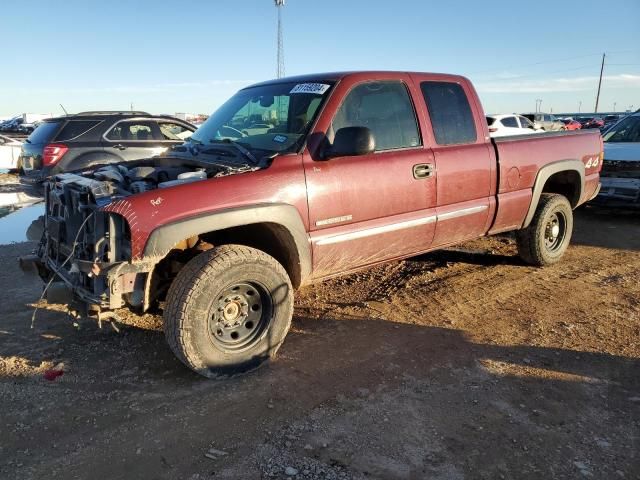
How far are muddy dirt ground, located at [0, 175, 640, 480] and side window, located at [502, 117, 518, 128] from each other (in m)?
16.6

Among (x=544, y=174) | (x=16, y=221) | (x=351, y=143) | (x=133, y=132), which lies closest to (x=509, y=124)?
(x=133, y=132)

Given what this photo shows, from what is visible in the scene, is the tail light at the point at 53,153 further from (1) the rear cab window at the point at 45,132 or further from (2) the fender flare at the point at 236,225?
(2) the fender flare at the point at 236,225

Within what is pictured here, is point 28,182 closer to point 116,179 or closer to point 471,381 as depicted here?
point 116,179

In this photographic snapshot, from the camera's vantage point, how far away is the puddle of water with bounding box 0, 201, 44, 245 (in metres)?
7.63

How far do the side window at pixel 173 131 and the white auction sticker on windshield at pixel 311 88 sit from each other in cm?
669

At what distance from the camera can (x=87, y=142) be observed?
30.3ft

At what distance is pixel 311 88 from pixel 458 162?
1.50m

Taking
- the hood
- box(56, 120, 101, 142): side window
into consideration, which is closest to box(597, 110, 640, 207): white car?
the hood

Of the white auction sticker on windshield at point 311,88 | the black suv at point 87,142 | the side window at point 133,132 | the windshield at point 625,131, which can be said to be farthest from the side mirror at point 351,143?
the windshield at point 625,131

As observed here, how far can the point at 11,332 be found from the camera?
4.23 m

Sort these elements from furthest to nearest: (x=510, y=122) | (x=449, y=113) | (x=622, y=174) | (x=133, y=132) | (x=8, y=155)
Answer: (x=510, y=122) < (x=8, y=155) < (x=133, y=132) < (x=622, y=174) < (x=449, y=113)

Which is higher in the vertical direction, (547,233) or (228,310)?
(547,233)

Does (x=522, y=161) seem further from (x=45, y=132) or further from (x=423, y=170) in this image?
(x=45, y=132)

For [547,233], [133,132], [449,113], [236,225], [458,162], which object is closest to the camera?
[236,225]
